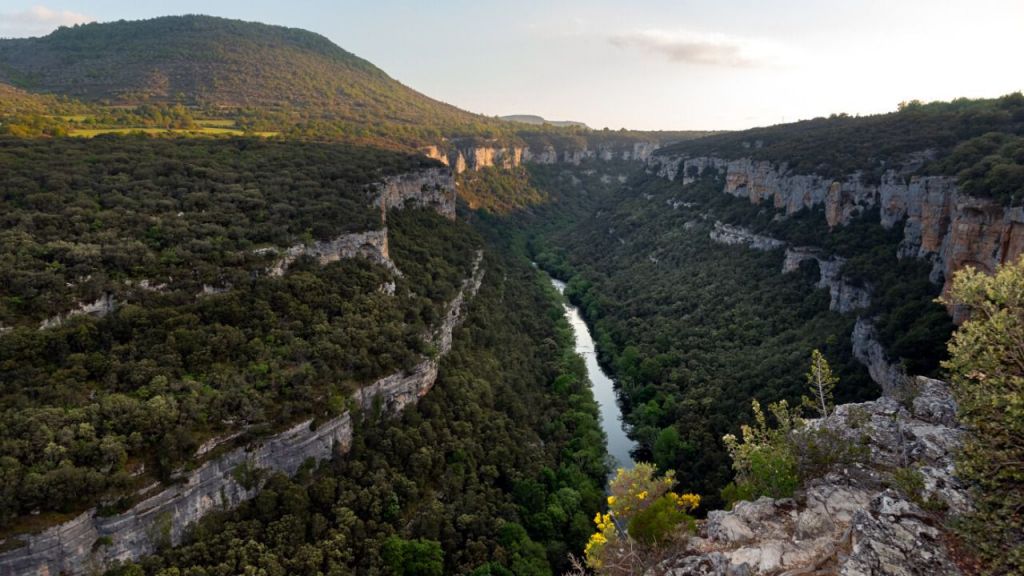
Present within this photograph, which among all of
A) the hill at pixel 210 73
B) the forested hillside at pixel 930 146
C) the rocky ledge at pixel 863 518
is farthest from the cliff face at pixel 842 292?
the hill at pixel 210 73

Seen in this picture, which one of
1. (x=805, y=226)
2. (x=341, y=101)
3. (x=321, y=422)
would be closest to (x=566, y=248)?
(x=805, y=226)

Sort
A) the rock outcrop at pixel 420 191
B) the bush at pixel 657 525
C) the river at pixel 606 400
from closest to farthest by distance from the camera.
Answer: the bush at pixel 657 525 → the river at pixel 606 400 → the rock outcrop at pixel 420 191

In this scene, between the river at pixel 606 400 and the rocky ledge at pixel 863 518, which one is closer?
the rocky ledge at pixel 863 518

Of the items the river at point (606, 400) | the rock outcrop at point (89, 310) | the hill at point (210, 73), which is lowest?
the river at point (606, 400)

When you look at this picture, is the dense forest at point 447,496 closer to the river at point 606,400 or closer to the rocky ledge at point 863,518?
the river at point 606,400

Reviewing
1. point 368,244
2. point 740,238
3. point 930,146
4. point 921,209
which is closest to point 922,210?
point 921,209

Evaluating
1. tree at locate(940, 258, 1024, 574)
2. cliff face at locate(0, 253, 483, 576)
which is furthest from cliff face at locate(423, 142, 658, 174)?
tree at locate(940, 258, 1024, 574)

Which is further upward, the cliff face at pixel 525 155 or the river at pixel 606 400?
Result: the cliff face at pixel 525 155
